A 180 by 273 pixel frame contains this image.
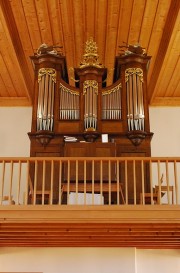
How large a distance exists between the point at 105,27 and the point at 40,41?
1.53 metres

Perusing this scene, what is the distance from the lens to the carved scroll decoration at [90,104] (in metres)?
10.5

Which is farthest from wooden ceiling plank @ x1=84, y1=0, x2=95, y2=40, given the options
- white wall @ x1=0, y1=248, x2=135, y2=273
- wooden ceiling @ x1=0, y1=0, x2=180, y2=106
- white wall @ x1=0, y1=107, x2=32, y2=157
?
white wall @ x1=0, y1=248, x2=135, y2=273

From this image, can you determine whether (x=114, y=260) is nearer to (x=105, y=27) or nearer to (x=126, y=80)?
(x=126, y=80)

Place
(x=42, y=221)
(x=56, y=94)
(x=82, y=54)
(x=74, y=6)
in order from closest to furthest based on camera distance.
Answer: (x=42, y=221) < (x=74, y=6) < (x=56, y=94) < (x=82, y=54)

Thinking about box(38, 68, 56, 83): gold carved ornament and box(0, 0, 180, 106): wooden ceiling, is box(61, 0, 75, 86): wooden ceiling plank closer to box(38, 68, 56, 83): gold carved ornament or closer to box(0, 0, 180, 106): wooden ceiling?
box(0, 0, 180, 106): wooden ceiling

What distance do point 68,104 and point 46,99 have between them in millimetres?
483

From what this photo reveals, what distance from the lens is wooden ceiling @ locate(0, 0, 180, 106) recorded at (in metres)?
10.0

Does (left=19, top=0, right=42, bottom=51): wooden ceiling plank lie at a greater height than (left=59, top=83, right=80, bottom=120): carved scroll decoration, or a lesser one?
greater

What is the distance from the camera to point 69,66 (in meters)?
12.4

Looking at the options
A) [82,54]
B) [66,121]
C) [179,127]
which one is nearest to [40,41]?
[82,54]

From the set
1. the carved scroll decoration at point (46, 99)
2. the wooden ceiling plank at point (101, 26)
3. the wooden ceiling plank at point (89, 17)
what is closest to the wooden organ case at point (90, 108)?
the carved scroll decoration at point (46, 99)

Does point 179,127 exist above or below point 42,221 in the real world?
above

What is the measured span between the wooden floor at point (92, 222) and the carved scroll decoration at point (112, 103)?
2667 mm

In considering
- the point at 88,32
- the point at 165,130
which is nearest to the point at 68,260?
the point at 165,130
